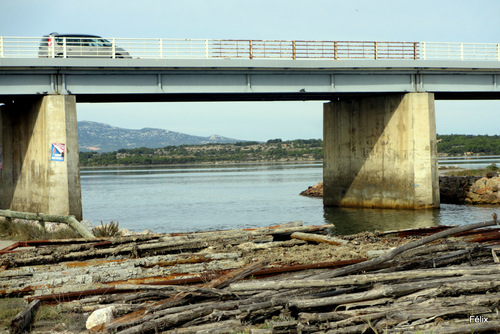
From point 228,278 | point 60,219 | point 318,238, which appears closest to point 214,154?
point 60,219

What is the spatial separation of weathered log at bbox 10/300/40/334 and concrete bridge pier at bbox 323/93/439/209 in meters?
24.4

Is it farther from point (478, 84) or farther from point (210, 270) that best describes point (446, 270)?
point (478, 84)

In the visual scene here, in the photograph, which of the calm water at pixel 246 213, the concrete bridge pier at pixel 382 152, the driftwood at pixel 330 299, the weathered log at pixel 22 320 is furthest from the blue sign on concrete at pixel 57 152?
the concrete bridge pier at pixel 382 152

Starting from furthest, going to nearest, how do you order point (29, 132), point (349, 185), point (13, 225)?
point (349, 185)
point (29, 132)
point (13, 225)

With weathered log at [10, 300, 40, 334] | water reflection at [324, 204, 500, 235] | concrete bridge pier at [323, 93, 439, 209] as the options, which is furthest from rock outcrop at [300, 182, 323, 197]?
weathered log at [10, 300, 40, 334]

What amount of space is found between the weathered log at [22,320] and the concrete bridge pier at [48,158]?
16465 millimetres

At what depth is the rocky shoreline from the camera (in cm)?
3653

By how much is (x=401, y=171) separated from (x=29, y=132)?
19.2m

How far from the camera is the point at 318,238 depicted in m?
15.3

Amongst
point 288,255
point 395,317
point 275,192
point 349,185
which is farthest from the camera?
point 275,192

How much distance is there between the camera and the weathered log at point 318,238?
14.7 m

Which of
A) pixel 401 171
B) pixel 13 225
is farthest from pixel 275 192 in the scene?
pixel 13 225

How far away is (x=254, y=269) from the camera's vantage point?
10609mm

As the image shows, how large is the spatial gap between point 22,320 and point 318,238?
8.61 metres
